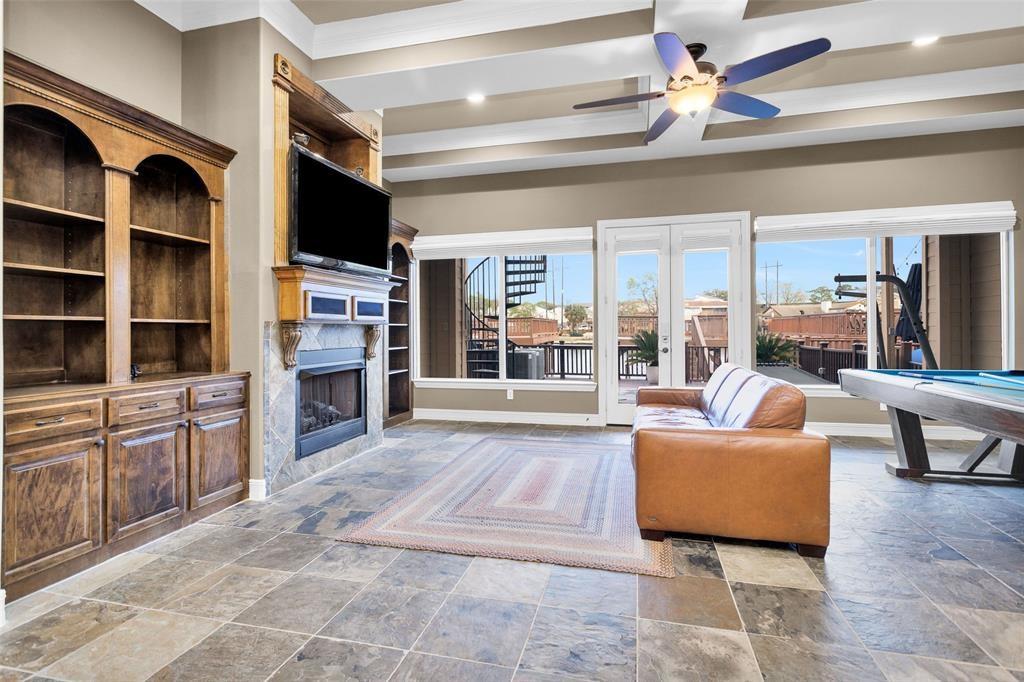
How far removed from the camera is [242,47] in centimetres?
336

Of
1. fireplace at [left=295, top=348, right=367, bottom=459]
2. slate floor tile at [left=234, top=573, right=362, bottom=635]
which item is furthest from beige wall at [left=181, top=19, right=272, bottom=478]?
slate floor tile at [left=234, top=573, right=362, bottom=635]

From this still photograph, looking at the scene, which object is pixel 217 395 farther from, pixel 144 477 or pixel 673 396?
pixel 673 396

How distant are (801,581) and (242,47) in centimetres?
443

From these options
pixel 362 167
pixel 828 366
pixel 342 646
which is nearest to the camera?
pixel 342 646

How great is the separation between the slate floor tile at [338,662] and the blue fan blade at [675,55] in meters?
3.08

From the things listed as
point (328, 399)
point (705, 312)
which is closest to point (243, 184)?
point (328, 399)

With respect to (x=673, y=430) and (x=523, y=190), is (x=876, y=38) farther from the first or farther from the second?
(x=523, y=190)

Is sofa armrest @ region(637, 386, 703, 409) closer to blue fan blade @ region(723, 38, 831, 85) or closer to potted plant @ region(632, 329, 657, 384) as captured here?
potted plant @ region(632, 329, 657, 384)

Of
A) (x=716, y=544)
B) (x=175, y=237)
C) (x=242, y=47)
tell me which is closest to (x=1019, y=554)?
(x=716, y=544)

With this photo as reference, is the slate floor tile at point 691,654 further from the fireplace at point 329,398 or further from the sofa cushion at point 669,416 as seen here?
the fireplace at point 329,398

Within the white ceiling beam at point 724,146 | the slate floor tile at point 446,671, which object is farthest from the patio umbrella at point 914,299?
the slate floor tile at point 446,671

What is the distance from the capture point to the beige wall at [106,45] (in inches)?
106

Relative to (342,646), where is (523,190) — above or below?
above

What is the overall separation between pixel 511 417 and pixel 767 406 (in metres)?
3.74
